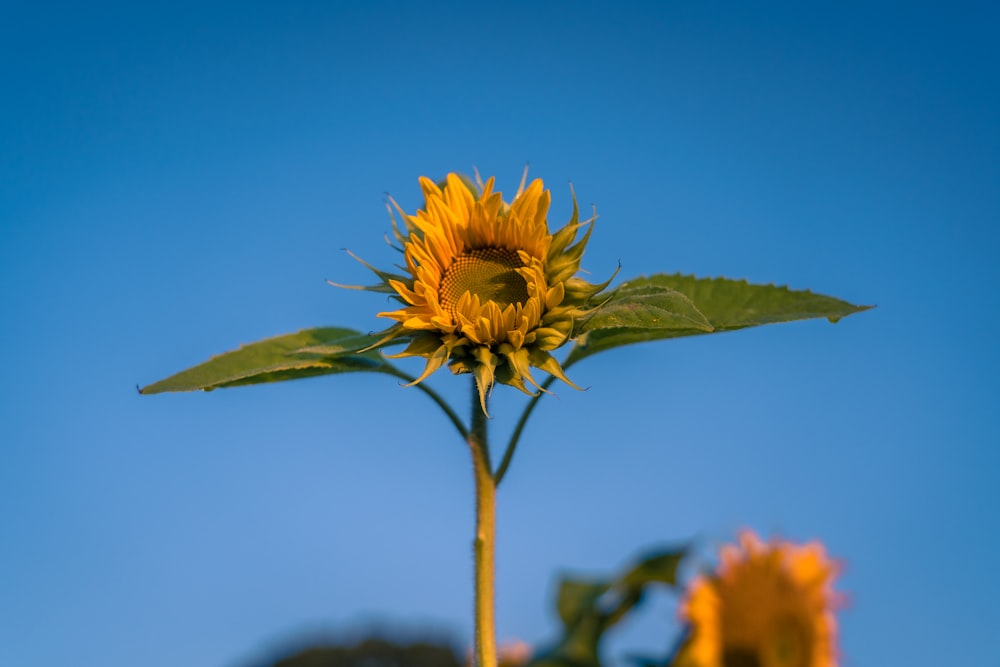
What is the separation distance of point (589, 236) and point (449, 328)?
52 centimetres

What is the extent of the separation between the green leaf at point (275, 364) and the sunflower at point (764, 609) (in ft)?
4.94

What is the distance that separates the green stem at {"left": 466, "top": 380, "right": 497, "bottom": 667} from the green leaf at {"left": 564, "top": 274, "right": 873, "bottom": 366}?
0.37 m

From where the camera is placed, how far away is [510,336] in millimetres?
2930

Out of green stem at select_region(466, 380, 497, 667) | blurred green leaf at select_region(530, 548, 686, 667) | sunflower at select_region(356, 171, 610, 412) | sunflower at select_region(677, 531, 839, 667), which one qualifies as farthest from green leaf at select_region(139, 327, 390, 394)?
sunflower at select_region(677, 531, 839, 667)

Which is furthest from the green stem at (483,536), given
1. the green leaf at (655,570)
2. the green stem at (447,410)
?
the green leaf at (655,570)

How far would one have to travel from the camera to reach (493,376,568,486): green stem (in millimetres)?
2924

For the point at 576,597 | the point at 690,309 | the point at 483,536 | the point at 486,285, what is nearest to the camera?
the point at 576,597

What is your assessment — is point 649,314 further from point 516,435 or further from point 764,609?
point 764,609

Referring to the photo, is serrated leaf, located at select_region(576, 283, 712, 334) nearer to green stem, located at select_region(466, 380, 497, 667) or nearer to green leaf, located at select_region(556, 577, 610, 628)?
green stem, located at select_region(466, 380, 497, 667)

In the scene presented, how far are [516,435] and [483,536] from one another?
1.04ft

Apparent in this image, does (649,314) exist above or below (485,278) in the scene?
below

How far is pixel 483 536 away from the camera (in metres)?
2.96

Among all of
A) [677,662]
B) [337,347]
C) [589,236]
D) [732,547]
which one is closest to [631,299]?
[589,236]

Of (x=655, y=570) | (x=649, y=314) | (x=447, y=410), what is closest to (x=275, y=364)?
(x=447, y=410)
